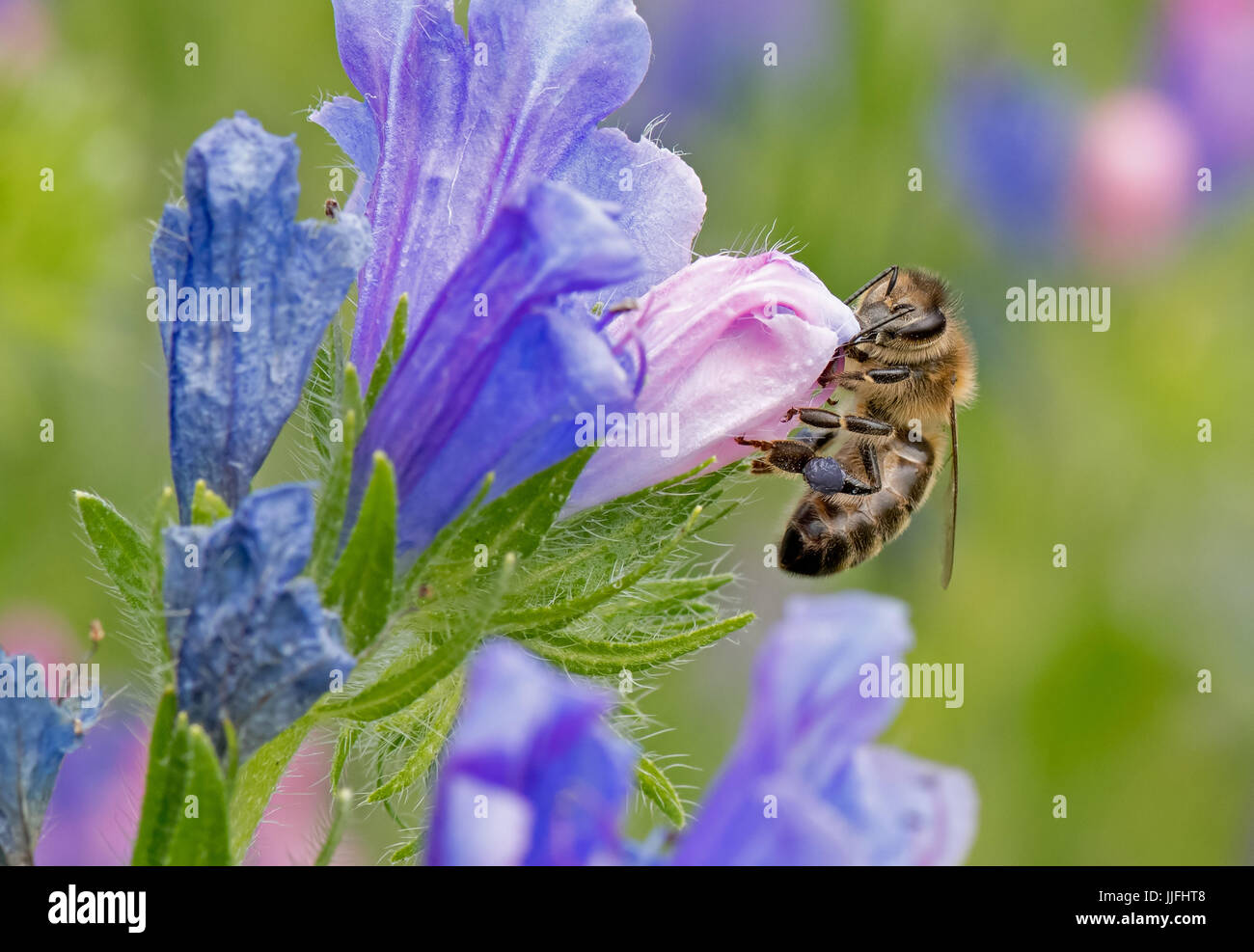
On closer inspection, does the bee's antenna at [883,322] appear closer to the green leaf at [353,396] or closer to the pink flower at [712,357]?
the pink flower at [712,357]

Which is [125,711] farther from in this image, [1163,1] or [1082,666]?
[1163,1]

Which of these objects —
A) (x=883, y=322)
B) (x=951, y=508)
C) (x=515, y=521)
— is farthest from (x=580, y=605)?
(x=951, y=508)

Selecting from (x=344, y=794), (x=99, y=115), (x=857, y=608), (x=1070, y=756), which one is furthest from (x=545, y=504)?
(x=1070, y=756)

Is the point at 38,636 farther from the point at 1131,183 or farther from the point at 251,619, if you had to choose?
the point at 1131,183

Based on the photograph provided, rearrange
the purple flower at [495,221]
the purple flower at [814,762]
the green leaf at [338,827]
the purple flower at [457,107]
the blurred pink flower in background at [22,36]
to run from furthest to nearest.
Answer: the blurred pink flower in background at [22,36] → the purple flower at [457,107] → the purple flower at [495,221] → the green leaf at [338,827] → the purple flower at [814,762]

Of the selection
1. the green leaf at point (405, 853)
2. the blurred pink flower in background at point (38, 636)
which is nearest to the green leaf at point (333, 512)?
the green leaf at point (405, 853)

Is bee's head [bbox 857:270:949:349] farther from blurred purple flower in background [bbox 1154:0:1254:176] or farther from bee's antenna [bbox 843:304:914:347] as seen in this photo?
blurred purple flower in background [bbox 1154:0:1254:176]
